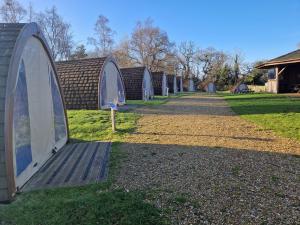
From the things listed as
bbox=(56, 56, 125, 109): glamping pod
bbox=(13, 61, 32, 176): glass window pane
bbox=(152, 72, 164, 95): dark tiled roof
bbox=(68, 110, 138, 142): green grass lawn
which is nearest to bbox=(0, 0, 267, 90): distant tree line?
bbox=(152, 72, 164, 95): dark tiled roof

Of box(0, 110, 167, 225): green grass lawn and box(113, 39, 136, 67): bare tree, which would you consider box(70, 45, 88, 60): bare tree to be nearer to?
box(113, 39, 136, 67): bare tree

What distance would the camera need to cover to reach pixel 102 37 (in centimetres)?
4659

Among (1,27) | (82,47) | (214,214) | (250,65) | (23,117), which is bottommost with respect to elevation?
(214,214)

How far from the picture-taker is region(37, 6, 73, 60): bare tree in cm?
4197

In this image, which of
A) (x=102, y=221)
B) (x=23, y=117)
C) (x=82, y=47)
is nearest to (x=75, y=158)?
(x=23, y=117)

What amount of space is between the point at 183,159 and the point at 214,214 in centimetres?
235

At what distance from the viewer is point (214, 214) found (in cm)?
341

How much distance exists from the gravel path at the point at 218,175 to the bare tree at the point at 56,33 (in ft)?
128

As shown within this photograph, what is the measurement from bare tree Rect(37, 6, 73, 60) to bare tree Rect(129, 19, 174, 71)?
11.4 m

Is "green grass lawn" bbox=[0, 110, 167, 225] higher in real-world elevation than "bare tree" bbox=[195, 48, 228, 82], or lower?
lower

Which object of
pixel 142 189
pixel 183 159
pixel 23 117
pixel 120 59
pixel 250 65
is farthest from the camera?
pixel 250 65

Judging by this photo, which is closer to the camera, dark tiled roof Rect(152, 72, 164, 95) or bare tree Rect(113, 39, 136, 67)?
dark tiled roof Rect(152, 72, 164, 95)

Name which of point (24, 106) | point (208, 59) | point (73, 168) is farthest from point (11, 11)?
point (208, 59)

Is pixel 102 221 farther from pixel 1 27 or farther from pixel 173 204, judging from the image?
pixel 1 27
